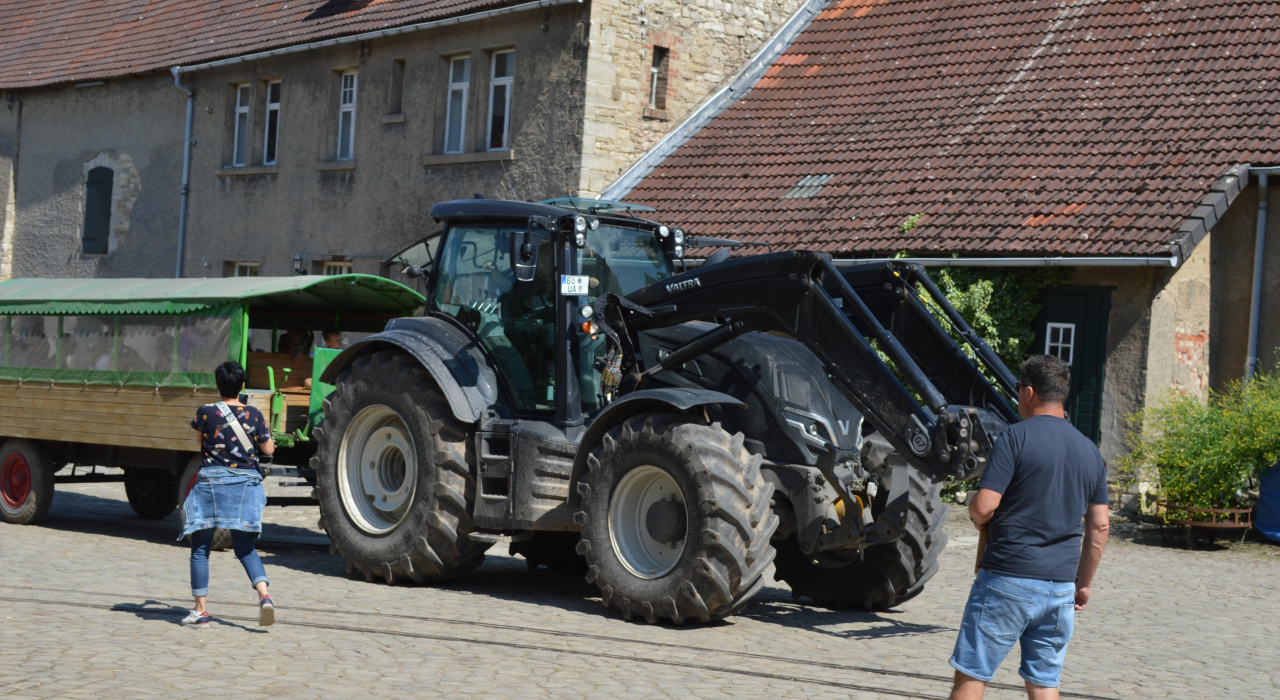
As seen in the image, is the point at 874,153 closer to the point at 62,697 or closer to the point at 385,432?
the point at 385,432

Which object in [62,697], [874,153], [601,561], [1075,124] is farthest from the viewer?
[874,153]

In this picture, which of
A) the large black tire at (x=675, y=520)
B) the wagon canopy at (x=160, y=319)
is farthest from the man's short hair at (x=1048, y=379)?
the wagon canopy at (x=160, y=319)

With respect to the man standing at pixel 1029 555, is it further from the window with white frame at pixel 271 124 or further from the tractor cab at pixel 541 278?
the window with white frame at pixel 271 124

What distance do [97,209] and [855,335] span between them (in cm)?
2295

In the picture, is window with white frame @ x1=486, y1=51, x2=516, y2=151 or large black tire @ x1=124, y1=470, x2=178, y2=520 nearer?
large black tire @ x1=124, y1=470, x2=178, y2=520

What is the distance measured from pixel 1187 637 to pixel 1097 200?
25.4 feet

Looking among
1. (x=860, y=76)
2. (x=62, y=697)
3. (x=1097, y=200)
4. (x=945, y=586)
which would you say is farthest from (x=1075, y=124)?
(x=62, y=697)

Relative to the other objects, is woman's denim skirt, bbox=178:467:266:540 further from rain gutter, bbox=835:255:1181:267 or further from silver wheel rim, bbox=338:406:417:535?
rain gutter, bbox=835:255:1181:267

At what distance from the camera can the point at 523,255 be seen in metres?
9.12

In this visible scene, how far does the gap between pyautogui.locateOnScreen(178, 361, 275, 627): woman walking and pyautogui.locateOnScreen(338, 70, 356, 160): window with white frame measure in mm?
15466

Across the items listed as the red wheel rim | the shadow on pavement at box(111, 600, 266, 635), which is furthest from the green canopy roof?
the shadow on pavement at box(111, 600, 266, 635)

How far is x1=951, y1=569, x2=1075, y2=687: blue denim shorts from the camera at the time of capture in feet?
16.9

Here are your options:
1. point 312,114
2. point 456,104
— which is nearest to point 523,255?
point 456,104

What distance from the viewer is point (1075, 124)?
16.9 m
